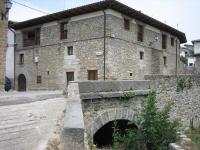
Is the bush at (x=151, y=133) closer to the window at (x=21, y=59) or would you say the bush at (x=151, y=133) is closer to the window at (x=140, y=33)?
the window at (x=140, y=33)

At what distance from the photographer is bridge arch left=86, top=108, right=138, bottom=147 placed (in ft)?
30.8

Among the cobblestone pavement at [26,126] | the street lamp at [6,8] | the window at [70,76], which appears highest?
the street lamp at [6,8]

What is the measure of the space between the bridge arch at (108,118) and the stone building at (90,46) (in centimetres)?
855

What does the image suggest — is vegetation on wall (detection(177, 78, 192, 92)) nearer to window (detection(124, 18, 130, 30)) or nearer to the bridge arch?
the bridge arch

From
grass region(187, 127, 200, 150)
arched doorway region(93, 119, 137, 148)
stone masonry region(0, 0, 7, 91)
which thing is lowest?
grass region(187, 127, 200, 150)

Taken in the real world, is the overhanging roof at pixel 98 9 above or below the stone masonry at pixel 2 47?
above

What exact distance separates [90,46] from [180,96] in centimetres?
745

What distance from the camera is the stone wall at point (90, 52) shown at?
20.2 meters

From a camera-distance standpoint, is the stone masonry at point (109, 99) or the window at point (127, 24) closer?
the stone masonry at point (109, 99)

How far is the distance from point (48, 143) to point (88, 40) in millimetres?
16406

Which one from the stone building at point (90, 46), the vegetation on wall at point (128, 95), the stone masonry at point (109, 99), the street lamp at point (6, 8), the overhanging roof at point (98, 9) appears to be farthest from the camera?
the stone building at point (90, 46)

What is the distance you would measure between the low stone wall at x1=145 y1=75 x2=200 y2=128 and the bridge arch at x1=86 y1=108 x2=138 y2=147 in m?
2.60

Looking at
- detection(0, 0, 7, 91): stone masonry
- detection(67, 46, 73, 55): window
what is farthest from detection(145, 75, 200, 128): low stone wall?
detection(67, 46, 73, 55): window

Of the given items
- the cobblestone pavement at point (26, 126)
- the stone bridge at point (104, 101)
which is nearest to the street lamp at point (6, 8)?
the stone bridge at point (104, 101)
